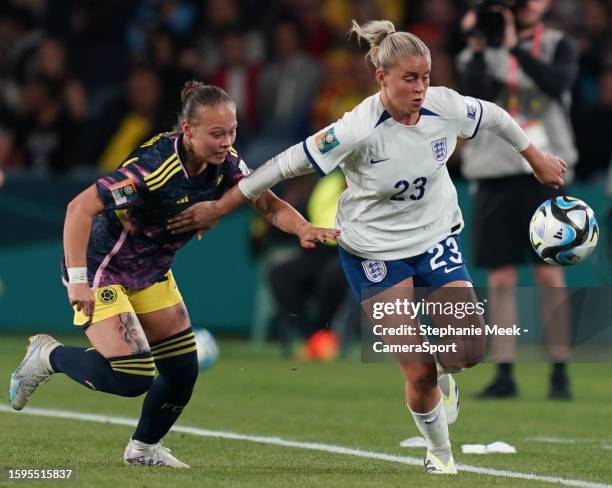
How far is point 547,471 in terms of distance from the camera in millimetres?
7234

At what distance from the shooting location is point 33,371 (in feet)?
24.2

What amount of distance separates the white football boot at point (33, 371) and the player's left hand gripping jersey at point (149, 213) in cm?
45

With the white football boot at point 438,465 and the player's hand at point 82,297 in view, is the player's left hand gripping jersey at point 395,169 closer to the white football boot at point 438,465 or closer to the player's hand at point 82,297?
the white football boot at point 438,465

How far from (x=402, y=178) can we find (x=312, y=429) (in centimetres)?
234

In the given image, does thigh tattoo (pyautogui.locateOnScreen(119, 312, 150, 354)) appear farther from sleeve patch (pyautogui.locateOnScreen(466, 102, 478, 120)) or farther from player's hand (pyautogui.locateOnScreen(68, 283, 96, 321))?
sleeve patch (pyautogui.locateOnScreen(466, 102, 478, 120))

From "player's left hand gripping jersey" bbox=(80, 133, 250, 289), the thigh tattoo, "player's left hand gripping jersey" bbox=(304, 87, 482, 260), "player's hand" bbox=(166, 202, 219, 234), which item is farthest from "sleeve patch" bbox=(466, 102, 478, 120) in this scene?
the thigh tattoo

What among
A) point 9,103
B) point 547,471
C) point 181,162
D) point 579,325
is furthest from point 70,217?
point 9,103

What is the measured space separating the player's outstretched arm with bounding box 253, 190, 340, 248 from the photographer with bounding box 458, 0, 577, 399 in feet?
12.3

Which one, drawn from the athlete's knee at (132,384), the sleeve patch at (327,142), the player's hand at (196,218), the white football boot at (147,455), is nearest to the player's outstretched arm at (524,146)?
the sleeve patch at (327,142)

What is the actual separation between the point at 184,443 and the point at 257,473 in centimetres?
137

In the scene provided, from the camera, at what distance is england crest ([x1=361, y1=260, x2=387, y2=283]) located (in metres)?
7.35

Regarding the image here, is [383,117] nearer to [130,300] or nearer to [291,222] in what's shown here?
[291,222]

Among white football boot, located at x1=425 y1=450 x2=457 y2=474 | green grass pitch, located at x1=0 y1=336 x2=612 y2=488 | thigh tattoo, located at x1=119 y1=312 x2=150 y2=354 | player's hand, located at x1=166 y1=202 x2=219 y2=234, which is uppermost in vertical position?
player's hand, located at x1=166 y1=202 x2=219 y2=234

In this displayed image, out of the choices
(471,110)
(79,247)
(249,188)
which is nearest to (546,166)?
(471,110)
